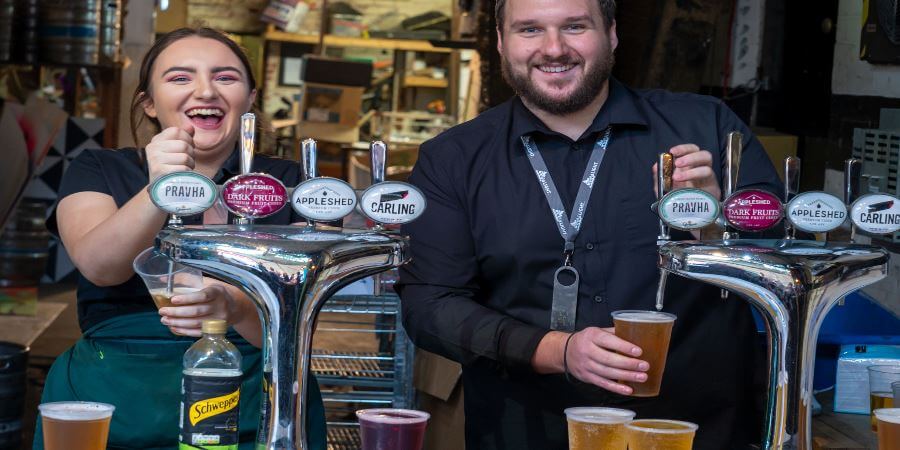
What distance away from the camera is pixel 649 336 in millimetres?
1792

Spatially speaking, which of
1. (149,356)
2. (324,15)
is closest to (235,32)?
(324,15)

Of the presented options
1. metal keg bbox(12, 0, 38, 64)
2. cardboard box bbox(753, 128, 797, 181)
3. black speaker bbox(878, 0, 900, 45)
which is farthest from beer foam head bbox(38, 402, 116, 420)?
metal keg bbox(12, 0, 38, 64)

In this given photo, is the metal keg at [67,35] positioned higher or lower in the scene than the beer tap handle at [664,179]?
higher

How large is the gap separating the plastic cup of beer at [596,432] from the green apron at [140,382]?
0.68m

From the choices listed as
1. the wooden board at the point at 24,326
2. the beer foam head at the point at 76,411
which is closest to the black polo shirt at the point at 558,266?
the beer foam head at the point at 76,411

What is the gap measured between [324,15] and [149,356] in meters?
9.91

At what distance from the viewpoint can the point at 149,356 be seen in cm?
221

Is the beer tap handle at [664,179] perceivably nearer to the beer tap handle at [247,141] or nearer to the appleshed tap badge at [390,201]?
the appleshed tap badge at [390,201]

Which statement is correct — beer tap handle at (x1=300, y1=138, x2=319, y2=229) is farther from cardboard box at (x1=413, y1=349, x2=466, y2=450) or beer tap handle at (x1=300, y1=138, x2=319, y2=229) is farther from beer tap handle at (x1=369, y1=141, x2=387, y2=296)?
cardboard box at (x1=413, y1=349, x2=466, y2=450)

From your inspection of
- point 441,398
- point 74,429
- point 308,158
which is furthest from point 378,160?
point 441,398

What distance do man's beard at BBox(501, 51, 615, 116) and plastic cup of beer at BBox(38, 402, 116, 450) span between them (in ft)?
3.42

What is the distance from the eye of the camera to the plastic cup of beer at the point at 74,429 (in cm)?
164

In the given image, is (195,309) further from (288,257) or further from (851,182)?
(851,182)

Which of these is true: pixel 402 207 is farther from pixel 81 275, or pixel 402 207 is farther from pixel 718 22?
pixel 718 22
